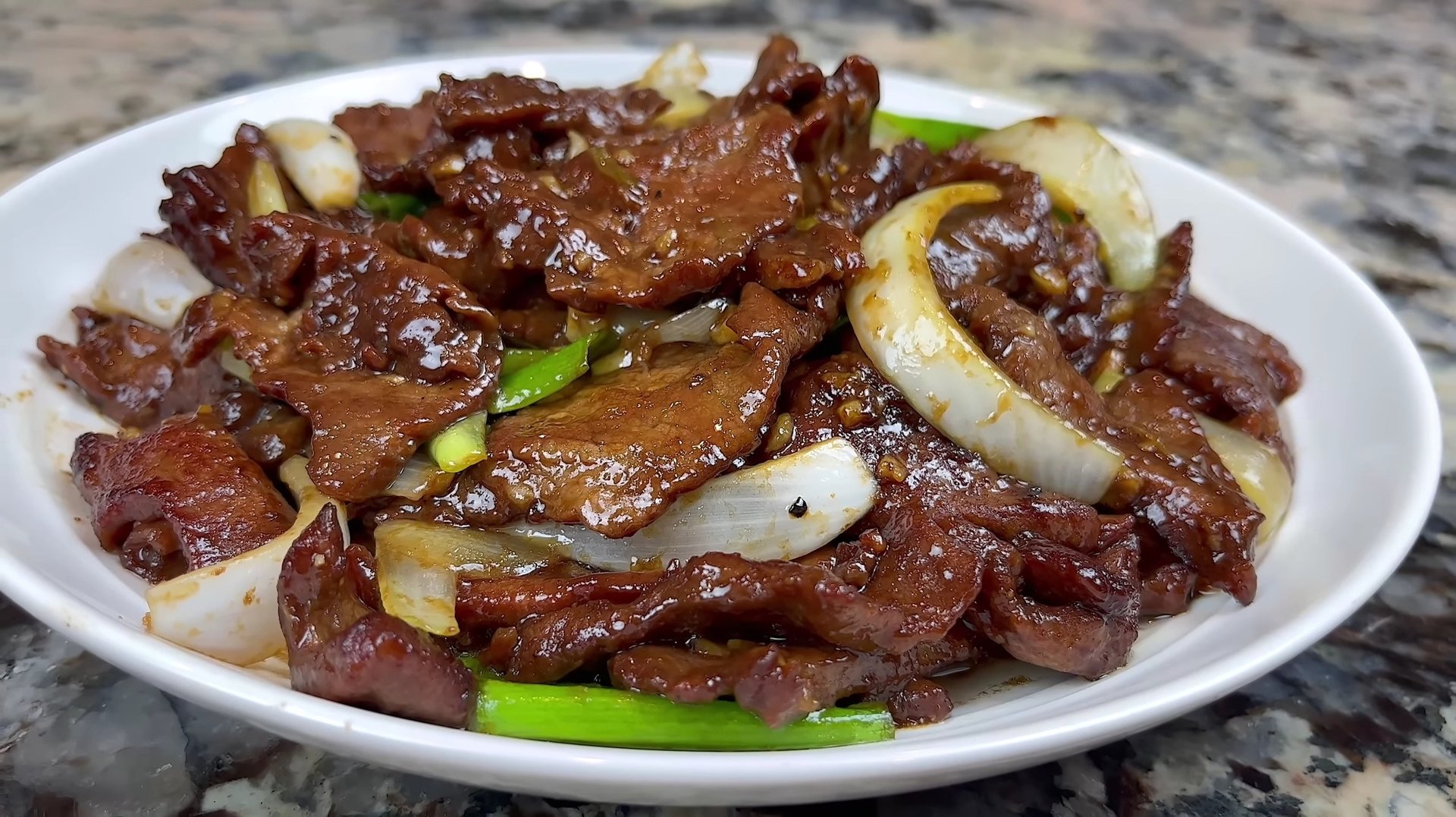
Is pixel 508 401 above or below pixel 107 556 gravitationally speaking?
above

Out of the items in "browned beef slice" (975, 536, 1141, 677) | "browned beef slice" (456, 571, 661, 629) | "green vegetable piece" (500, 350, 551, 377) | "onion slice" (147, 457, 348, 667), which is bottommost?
"onion slice" (147, 457, 348, 667)

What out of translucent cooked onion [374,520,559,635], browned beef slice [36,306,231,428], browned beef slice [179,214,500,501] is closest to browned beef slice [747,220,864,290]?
browned beef slice [179,214,500,501]

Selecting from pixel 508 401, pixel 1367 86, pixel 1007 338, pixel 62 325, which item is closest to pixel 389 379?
pixel 508 401

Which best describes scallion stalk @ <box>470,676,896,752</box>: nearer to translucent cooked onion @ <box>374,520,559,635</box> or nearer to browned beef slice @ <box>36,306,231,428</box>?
translucent cooked onion @ <box>374,520,559,635</box>

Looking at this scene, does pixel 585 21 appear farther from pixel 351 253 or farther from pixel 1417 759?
pixel 1417 759

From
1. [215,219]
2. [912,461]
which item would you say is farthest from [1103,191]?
[215,219]
